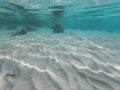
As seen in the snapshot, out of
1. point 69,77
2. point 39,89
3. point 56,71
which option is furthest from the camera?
point 56,71

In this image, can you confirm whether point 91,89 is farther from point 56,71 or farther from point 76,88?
point 56,71

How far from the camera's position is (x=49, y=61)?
421 cm

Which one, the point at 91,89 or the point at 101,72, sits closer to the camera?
the point at 91,89

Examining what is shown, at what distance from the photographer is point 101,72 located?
11.5ft

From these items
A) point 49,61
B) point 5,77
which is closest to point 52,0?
point 49,61

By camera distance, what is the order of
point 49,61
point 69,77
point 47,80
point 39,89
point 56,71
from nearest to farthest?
point 39,89, point 47,80, point 69,77, point 56,71, point 49,61

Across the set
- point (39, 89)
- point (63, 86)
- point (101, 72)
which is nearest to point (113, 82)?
point (101, 72)

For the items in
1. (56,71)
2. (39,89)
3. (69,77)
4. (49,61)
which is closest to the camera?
(39,89)

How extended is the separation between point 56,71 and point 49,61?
0.79m

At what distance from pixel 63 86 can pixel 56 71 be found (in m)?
0.77

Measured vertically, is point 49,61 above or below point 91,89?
below

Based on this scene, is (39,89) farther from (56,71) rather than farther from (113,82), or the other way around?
(113,82)

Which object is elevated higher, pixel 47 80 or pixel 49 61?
pixel 47 80

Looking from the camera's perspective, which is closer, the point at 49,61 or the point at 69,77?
the point at 69,77
